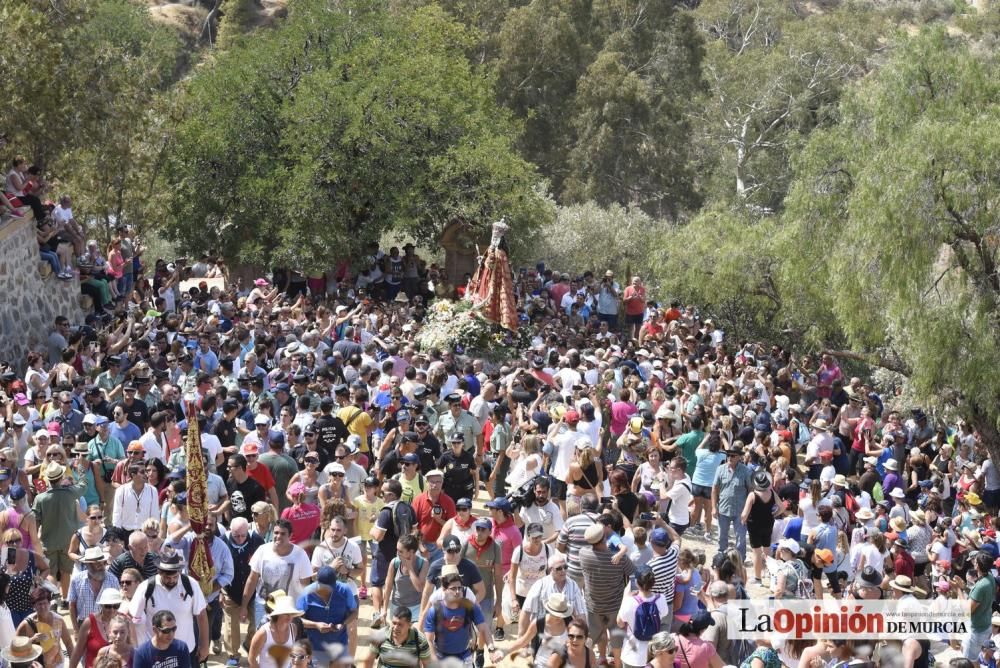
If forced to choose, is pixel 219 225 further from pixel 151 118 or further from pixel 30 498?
pixel 30 498

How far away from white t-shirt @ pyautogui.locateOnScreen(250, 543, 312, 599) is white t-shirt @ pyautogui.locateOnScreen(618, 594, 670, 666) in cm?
234

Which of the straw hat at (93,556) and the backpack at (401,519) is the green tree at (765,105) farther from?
the straw hat at (93,556)

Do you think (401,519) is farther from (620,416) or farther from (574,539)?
(620,416)

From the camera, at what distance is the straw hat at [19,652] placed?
805 cm

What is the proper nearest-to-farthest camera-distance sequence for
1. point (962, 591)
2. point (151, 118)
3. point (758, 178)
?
point (962, 591)
point (151, 118)
point (758, 178)

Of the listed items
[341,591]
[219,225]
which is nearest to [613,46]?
[219,225]

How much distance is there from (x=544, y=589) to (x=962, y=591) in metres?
5.00

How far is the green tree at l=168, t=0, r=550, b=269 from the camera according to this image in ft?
85.2

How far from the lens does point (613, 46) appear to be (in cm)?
4784

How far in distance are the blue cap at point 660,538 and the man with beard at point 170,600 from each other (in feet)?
11.1

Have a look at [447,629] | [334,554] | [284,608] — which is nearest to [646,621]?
[447,629]

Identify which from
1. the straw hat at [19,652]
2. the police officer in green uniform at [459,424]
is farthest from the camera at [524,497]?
the straw hat at [19,652]

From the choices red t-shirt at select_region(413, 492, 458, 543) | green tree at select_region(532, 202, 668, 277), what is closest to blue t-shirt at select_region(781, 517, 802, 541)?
red t-shirt at select_region(413, 492, 458, 543)

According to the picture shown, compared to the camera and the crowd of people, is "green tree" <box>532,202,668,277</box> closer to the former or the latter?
the crowd of people
